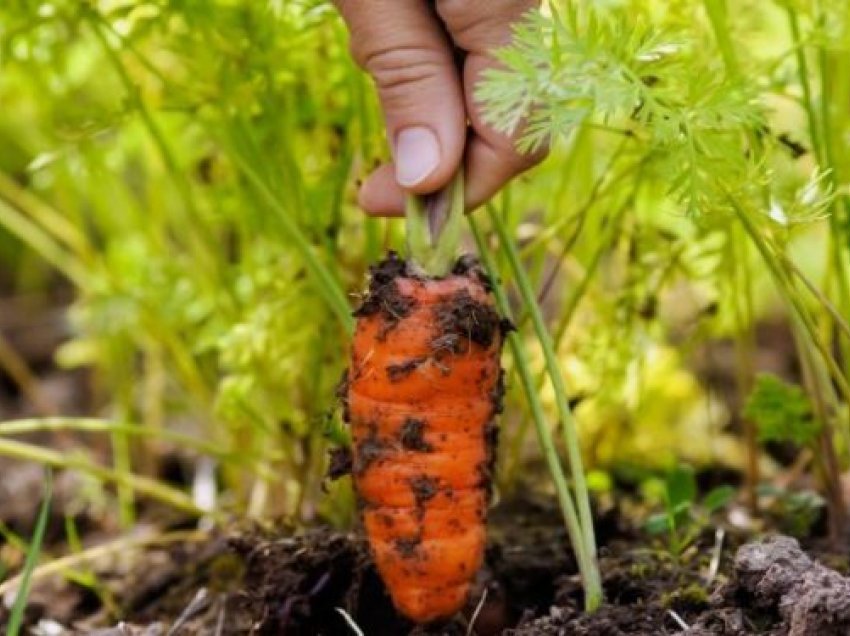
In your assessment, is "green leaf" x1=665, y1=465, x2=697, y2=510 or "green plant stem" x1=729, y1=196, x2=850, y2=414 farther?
"green leaf" x1=665, y1=465, x2=697, y2=510

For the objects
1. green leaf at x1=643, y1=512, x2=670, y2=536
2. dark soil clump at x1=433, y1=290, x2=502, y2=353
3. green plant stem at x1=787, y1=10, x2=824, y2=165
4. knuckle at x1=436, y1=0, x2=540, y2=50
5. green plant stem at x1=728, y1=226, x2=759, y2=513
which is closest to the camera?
knuckle at x1=436, y1=0, x2=540, y2=50

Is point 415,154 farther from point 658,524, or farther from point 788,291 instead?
point 658,524

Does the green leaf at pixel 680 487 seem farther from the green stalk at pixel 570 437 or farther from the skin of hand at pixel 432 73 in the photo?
the skin of hand at pixel 432 73

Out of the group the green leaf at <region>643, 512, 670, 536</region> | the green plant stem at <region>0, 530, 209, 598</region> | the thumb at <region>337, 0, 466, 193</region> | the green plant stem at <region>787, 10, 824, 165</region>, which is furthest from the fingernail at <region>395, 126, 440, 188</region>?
the green plant stem at <region>0, 530, 209, 598</region>

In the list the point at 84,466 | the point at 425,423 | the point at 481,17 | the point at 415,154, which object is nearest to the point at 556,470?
the point at 425,423

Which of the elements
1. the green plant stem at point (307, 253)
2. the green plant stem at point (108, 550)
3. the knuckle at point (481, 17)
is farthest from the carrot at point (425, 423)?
the green plant stem at point (108, 550)

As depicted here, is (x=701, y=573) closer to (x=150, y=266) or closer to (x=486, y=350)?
(x=486, y=350)

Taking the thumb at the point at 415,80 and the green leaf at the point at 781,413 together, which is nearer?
the thumb at the point at 415,80

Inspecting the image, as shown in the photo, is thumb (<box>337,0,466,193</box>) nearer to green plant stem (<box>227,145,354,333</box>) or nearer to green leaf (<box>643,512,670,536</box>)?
green plant stem (<box>227,145,354,333</box>)
